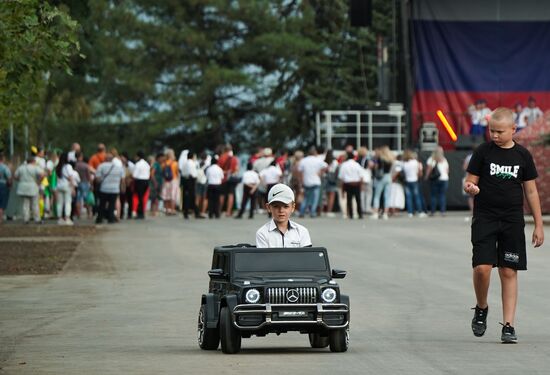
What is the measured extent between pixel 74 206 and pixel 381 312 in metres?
24.6

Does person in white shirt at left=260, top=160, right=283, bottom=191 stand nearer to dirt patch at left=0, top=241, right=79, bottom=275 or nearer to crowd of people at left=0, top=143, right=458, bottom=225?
crowd of people at left=0, top=143, right=458, bottom=225

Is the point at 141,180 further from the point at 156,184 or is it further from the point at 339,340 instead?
the point at 339,340

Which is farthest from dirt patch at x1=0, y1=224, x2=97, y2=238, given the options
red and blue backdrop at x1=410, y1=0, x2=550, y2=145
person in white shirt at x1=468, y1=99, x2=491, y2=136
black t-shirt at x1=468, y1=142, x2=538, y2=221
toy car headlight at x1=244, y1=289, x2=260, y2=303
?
toy car headlight at x1=244, y1=289, x2=260, y2=303

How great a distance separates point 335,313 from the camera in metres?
10.9

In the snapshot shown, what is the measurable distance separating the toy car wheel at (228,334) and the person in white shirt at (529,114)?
35.7 meters

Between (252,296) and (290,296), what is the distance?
253 millimetres

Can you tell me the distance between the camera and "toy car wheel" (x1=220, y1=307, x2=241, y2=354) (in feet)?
36.3

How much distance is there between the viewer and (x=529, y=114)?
46.8 m

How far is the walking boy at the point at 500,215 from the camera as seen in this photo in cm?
1226

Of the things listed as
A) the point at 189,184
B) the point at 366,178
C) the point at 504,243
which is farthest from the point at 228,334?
the point at 189,184

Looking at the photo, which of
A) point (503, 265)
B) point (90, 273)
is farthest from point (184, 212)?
point (503, 265)

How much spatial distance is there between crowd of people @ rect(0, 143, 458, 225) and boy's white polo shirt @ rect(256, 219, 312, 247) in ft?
79.9

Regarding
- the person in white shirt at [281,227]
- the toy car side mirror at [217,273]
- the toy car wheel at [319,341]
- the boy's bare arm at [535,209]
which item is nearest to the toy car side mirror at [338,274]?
the person in white shirt at [281,227]

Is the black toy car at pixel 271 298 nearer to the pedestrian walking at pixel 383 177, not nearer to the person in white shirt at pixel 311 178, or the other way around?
the person in white shirt at pixel 311 178
